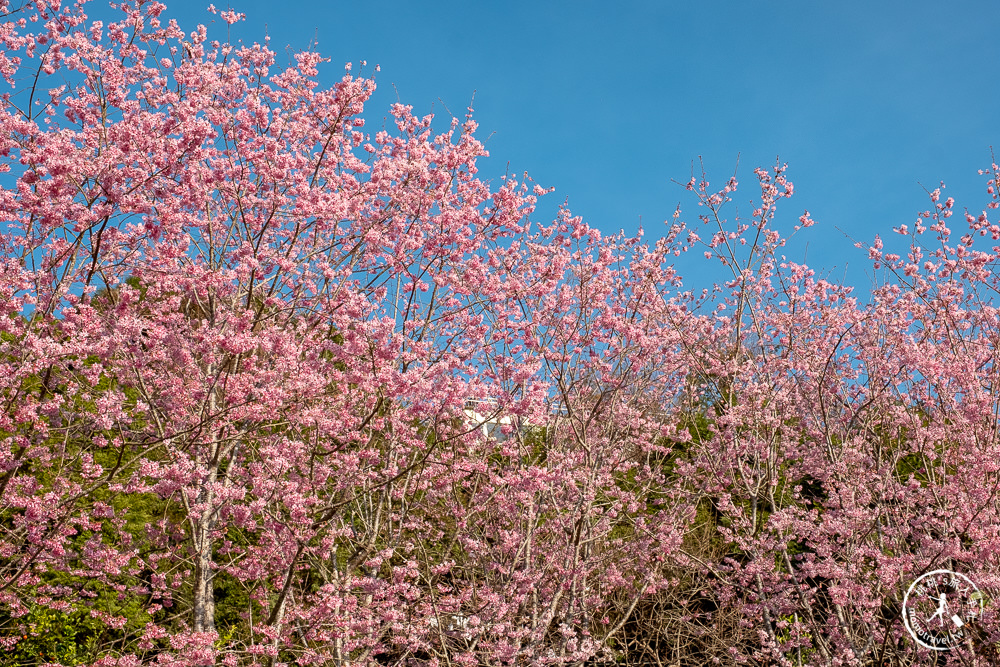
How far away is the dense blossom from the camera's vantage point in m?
5.91

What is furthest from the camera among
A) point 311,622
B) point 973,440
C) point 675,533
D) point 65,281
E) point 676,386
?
point 676,386

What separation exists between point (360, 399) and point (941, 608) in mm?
5338

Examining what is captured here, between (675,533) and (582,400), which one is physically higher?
(582,400)

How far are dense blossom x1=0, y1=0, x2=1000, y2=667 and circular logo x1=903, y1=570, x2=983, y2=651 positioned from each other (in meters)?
0.18

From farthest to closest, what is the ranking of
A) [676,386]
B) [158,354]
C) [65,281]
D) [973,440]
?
[676,386], [973,440], [158,354], [65,281]

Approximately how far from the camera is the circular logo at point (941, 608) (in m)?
6.62

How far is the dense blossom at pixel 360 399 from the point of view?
591 cm

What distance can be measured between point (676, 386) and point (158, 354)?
7382 millimetres

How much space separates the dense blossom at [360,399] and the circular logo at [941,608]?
18 centimetres

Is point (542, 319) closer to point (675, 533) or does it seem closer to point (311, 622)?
point (675, 533)

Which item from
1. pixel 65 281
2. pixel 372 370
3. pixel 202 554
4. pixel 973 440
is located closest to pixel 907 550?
pixel 973 440

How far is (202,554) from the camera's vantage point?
20.0 ft

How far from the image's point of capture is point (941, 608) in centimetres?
654

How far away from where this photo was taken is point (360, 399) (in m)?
7.18
